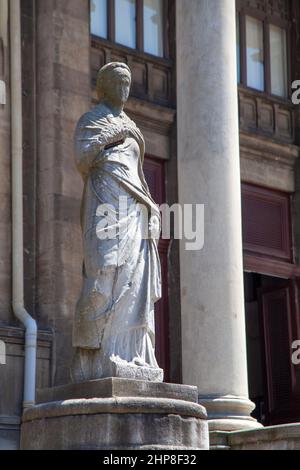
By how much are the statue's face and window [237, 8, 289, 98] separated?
11040mm

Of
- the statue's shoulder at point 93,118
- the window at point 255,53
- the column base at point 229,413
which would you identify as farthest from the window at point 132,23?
the statue's shoulder at point 93,118

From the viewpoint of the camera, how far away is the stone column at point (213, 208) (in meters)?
16.0

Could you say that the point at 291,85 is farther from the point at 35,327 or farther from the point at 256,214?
the point at 35,327

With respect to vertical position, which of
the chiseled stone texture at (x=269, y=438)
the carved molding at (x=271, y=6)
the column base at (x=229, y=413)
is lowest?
the chiseled stone texture at (x=269, y=438)

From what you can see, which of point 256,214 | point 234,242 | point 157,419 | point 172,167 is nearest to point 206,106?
point 234,242

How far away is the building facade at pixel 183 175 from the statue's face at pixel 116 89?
5328 millimetres

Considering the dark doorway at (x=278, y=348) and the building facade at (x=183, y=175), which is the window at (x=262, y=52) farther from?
the dark doorway at (x=278, y=348)

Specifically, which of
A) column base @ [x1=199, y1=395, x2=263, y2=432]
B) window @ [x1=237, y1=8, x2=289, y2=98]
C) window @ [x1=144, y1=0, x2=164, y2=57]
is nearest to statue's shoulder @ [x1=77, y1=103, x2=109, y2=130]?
column base @ [x1=199, y1=395, x2=263, y2=432]

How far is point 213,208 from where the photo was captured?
16.8 metres

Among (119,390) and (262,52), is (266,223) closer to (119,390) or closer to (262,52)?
(262,52)

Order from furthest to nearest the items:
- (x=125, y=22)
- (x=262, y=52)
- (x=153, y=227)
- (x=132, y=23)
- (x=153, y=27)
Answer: (x=262, y=52)
(x=153, y=27)
(x=132, y=23)
(x=125, y=22)
(x=153, y=227)

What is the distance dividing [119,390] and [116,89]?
303 centimetres

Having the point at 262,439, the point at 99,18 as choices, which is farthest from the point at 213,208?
the point at 99,18

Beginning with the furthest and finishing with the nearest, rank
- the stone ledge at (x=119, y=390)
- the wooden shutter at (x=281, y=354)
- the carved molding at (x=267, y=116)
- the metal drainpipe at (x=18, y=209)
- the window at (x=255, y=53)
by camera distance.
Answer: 1. the window at (x=255, y=53)
2. the carved molding at (x=267, y=116)
3. the wooden shutter at (x=281, y=354)
4. the metal drainpipe at (x=18, y=209)
5. the stone ledge at (x=119, y=390)
